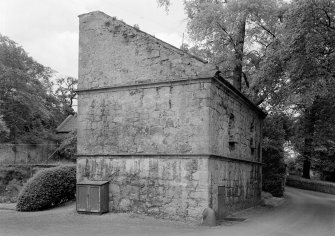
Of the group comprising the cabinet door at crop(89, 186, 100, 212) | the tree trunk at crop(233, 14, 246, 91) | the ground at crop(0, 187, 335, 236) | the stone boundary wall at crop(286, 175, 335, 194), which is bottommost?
the stone boundary wall at crop(286, 175, 335, 194)

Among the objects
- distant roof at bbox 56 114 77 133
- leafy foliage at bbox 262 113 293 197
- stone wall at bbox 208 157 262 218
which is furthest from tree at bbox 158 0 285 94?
distant roof at bbox 56 114 77 133

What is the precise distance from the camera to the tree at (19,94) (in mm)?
35000

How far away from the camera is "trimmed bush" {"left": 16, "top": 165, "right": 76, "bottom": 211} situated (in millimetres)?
17859

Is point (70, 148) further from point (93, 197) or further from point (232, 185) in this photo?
point (232, 185)

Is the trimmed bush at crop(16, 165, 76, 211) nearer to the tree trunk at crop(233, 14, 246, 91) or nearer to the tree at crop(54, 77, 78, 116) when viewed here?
the tree trunk at crop(233, 14, 246, 91)

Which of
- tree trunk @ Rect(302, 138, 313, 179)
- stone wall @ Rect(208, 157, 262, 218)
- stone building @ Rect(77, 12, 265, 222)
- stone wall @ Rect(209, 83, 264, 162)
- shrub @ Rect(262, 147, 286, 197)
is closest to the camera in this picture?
stone building @ Rect(77, 12, 265, 222)

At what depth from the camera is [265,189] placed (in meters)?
30.3

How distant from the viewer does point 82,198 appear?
1620 cm

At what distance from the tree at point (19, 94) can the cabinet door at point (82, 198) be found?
20.2m

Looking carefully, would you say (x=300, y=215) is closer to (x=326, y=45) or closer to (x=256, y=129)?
(x=256, y=129)

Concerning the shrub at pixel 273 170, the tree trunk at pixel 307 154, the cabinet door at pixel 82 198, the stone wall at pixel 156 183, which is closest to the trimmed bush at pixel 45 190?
the stone wall at pixel 156 183

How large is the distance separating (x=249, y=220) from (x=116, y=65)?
803 centimetres

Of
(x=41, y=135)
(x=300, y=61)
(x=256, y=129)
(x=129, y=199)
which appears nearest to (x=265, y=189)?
(x=256, y=129)

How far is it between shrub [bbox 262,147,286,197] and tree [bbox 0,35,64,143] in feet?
66.7
